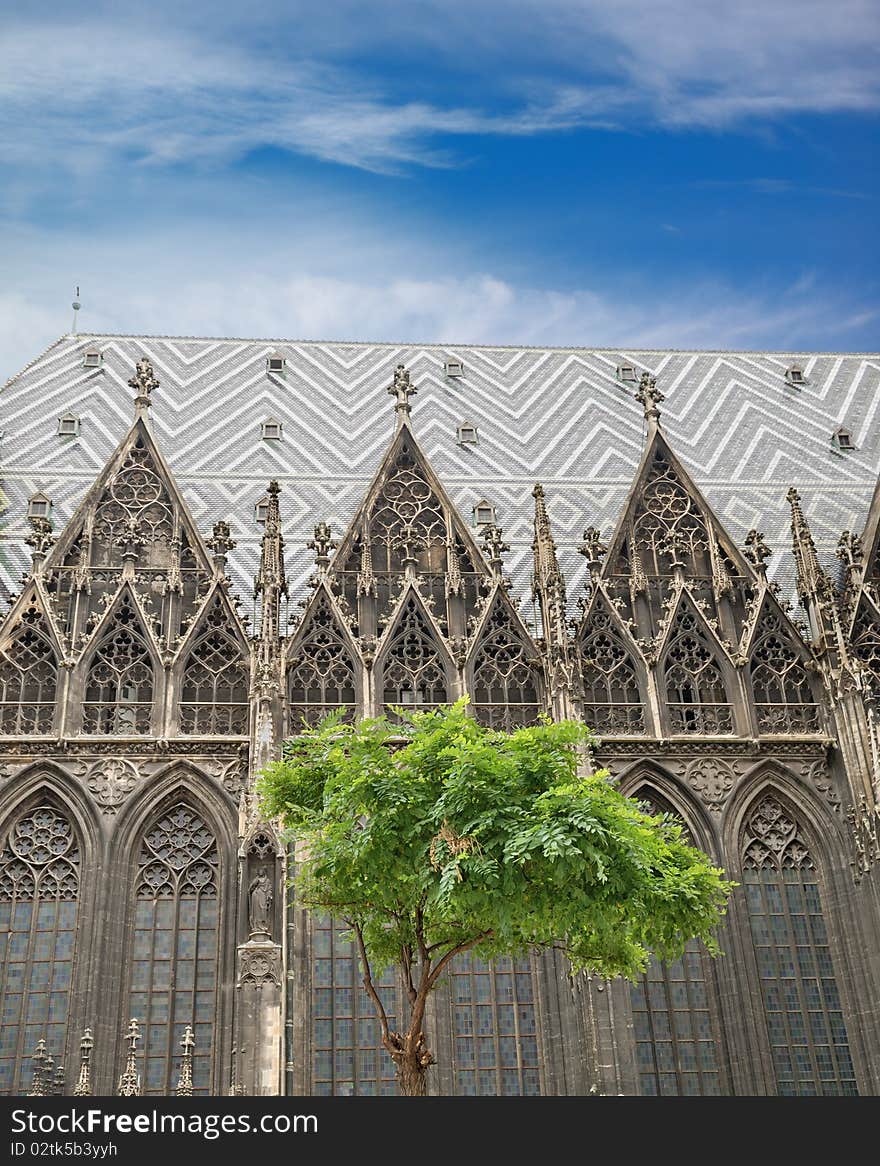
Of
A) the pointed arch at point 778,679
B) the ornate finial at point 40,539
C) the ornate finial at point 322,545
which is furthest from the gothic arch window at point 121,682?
the pointed arch at point 778,679

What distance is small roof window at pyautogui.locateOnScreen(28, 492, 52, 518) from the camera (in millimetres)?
32844

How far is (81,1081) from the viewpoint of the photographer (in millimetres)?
22172

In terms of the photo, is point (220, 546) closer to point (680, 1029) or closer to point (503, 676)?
point (503, 676)

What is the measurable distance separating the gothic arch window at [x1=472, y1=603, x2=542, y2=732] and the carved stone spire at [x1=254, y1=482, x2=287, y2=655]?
434 cm

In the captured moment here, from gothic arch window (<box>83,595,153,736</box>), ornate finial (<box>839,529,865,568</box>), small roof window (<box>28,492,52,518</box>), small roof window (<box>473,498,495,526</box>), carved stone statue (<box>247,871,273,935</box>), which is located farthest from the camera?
small roof window (<box>473,498,495,526</box>)

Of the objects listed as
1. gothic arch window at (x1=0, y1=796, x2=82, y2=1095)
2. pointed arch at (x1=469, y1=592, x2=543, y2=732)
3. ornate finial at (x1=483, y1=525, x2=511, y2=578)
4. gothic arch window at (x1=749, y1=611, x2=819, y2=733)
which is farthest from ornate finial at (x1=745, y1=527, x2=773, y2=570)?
gothic arch window at (x1=0, y1=796, x2=82, y2=1095)

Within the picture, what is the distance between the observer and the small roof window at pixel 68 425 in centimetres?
3662

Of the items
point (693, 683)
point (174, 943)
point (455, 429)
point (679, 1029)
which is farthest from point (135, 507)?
point (679, 1029)

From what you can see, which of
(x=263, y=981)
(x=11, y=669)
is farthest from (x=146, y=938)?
(x=11, y=669)

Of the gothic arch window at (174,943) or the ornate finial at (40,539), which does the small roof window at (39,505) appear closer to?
the ornate finial at (40,539)

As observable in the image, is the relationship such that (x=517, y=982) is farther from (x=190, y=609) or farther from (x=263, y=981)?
(x=190, y=609)

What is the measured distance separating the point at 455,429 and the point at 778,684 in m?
14.0

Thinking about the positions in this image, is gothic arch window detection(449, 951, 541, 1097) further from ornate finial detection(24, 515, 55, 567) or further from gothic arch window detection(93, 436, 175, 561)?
ornate finial detection(24, 515, 55, 567)

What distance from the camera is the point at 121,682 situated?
1100 inches
